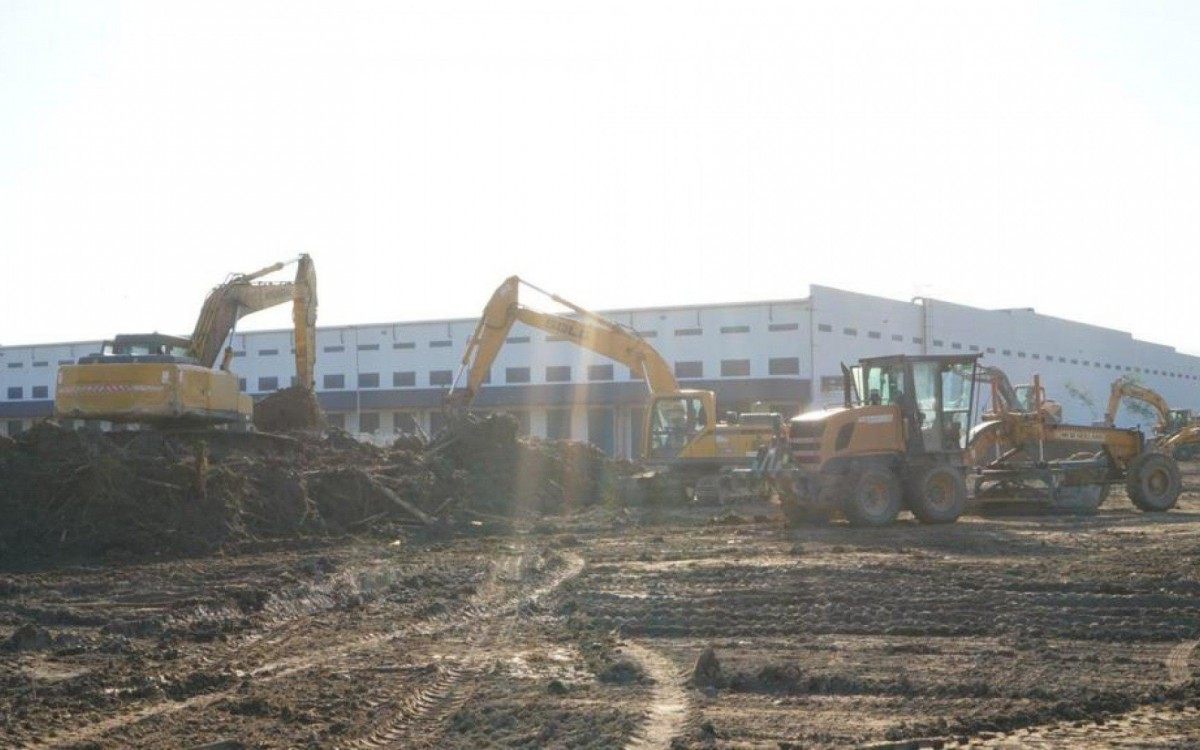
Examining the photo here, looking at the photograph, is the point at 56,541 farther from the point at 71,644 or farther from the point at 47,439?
the point at 71,644

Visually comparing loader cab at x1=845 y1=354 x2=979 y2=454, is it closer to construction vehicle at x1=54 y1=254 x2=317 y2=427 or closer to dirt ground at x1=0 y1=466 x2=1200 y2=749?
dirt ground at x1=0 y1=466 x2=1200 y2=749

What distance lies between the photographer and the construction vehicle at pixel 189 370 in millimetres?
23062

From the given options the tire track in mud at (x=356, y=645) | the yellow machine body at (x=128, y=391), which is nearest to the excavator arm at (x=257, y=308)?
the yellow machine body at (x=128, y=391)

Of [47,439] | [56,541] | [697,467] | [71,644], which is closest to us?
[71,644]

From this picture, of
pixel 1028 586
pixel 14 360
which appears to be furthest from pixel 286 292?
pixel 14 360

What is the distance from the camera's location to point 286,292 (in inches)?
1107

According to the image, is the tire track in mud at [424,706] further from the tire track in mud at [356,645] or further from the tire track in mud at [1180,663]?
the tire track in mud at [1180,663]

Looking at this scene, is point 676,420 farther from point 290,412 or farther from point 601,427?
point 601,427

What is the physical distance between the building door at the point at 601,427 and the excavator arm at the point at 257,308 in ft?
101

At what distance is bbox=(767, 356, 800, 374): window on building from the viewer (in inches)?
2158

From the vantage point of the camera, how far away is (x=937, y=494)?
2078cm

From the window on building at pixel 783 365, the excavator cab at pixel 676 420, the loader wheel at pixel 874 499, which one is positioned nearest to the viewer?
the loader wheel at pixel 874 499

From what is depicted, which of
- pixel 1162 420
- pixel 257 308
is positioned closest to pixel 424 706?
pixel 257 308

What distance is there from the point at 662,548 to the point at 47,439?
10058 millimetres
